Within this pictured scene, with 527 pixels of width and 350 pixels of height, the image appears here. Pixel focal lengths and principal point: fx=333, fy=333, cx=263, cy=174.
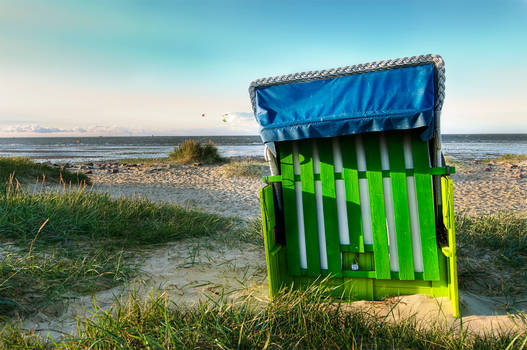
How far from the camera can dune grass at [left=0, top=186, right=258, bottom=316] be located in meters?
3.14

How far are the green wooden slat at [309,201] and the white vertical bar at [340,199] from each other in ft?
0.72

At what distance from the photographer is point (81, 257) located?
3934 mm

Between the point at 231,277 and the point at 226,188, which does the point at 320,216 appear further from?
the point at 226,188

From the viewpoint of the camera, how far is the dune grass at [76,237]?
3145 millimetres

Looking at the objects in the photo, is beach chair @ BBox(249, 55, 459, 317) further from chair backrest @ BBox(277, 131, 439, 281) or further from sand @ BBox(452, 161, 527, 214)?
sand @ BBox(452, 161, 527, 214)

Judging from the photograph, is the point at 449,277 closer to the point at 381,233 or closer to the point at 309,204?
the point at 381,233

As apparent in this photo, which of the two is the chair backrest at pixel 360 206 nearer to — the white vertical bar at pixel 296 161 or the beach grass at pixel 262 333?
the white vertical bar at pixel 296 161

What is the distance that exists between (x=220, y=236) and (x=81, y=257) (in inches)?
76.1

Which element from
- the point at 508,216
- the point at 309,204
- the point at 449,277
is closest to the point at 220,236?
the point at 309,204

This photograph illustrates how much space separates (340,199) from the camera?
3.06 metres

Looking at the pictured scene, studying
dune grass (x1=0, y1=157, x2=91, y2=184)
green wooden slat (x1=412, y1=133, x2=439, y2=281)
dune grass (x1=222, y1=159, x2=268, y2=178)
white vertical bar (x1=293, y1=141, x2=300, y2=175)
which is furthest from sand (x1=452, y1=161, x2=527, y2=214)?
dune grass (x1=0, y1=157, x2=91, y2=184)

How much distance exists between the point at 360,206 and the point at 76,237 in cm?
373

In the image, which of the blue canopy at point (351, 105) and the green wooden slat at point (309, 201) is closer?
the blue canopy at point (351, 105)

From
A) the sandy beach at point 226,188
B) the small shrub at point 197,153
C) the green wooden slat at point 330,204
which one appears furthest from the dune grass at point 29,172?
the green wooden slat at point 330,204
